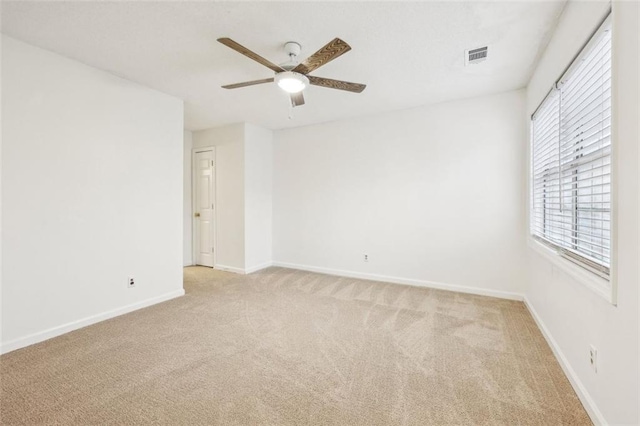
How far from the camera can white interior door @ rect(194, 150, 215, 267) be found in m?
5.25

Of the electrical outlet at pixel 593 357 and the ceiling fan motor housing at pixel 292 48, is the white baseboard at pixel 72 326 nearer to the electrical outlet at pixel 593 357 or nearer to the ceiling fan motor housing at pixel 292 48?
the ceiling fan motor housing at pixel 292 48

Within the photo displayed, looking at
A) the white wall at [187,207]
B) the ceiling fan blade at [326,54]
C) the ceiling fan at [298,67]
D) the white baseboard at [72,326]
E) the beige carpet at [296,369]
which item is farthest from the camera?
the white wall at [187,207]

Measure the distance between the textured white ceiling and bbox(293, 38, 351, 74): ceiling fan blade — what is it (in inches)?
10.0

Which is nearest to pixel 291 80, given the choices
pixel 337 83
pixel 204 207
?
pixel 337 83

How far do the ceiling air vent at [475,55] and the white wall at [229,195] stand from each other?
346 centimetres

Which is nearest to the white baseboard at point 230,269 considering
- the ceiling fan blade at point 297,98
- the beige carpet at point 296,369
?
the beige carpet at point 296,369

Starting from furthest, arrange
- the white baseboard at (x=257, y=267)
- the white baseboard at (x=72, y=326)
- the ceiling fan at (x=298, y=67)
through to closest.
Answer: the white baseboard at (x=257, y=267) < the white baseboard at (x=72, y=326) < the ceiling fan at (x=298, y=67)

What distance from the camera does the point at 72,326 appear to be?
2703 millimetres

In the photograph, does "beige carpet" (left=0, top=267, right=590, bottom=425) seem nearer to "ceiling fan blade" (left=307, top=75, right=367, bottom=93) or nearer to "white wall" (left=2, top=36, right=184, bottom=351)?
"white wall" (left=2, top=36, right=184, bottom=351)

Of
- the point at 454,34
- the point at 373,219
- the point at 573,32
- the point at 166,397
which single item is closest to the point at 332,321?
the point at 166,397

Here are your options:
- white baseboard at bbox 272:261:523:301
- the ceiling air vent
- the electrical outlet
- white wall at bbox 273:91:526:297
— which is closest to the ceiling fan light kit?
the ceiling air vent

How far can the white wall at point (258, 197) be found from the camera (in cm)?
490

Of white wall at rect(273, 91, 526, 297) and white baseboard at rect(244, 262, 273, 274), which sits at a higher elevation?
white wall at rect(273, 91, 526, 297)

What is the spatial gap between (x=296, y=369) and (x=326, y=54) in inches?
91.4
